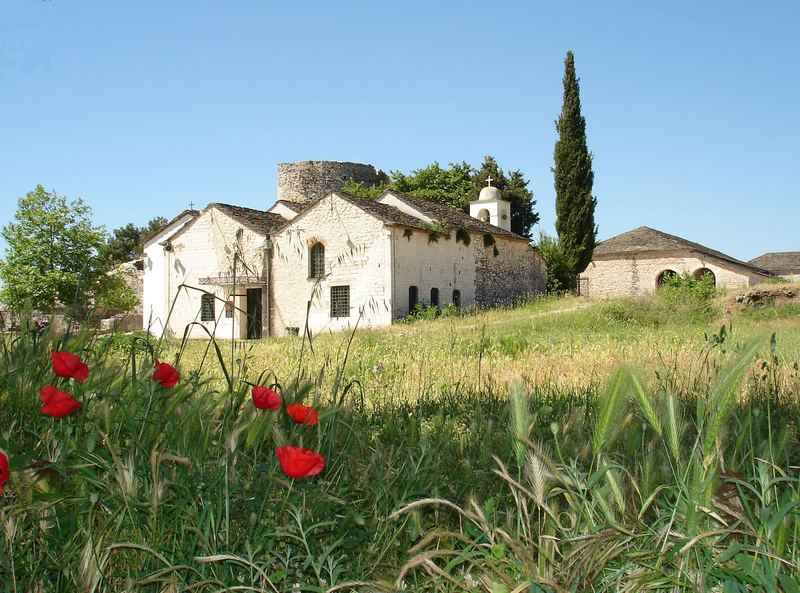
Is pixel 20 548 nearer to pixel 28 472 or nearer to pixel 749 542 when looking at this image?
pixel 28 472

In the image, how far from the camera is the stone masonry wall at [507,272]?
3262 centimetres

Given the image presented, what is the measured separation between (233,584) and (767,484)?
168 centimetres

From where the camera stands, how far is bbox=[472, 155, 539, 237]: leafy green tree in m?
48.3

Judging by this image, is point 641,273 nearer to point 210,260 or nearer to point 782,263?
point 782,263

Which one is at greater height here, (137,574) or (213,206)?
(213,206)

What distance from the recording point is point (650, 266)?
41844mm

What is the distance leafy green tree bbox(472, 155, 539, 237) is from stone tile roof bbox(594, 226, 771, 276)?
6.43m

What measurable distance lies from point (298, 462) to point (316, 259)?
1088 inches

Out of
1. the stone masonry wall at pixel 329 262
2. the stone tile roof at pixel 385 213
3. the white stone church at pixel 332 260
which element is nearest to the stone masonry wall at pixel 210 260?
the white stone church at pixel 332 260

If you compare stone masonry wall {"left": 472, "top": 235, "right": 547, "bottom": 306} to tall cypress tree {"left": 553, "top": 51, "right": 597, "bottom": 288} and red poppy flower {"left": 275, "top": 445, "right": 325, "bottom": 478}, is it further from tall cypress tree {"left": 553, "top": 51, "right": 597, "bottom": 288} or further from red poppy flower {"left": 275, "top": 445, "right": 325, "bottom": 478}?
red poppy flower {"left": 275, "top": 445, "right": 325, "bottom": 478}

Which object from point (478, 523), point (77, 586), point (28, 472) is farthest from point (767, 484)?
point (28, 472)

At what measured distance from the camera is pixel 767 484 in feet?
6.82

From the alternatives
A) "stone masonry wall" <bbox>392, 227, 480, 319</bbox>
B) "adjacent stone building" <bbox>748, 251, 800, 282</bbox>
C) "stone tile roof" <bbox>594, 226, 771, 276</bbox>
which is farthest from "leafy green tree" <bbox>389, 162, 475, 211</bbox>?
"adjacent stone building" <bbox>748, 251, 800, 282</bbox>

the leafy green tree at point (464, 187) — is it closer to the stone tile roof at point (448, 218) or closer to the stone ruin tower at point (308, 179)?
the stone ruin tower at point (308, 179)
